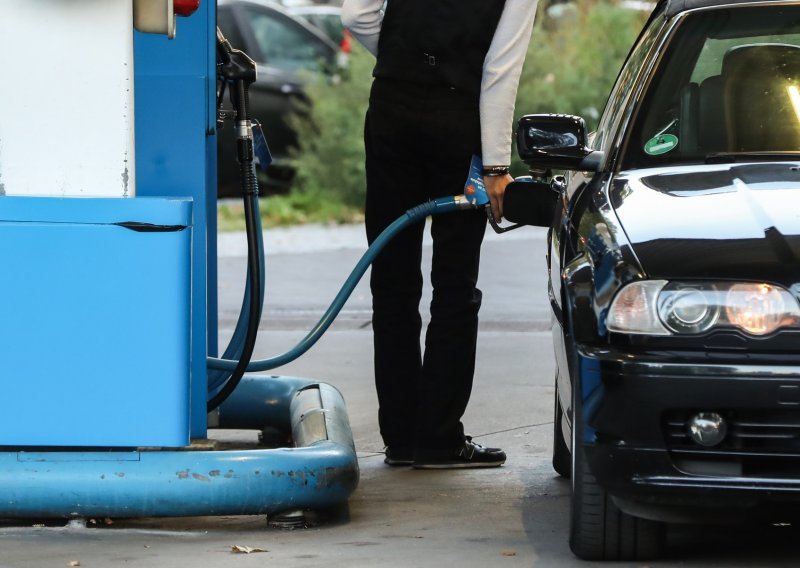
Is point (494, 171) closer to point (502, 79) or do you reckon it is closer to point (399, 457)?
point (502, 79)

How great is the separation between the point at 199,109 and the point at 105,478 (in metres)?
1.16

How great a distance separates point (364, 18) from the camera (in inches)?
202

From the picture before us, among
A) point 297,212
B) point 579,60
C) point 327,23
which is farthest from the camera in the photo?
point 327,23

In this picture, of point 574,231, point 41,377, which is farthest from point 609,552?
point 41,377

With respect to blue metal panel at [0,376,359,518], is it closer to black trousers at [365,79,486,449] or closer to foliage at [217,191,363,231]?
black trousers at [365,79,486,449]

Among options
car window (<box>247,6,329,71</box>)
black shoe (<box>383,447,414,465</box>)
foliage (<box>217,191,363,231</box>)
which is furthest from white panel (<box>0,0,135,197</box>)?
→ car window (<box>247,6,329,71</box>)

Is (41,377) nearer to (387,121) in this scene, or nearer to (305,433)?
(305,433)

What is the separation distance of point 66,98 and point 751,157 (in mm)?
1831

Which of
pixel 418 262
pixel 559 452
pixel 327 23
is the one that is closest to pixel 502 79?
pixel 418 262

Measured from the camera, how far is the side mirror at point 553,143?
437 centimetres

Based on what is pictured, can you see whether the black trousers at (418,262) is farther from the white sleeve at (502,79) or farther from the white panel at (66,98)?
the white panel at (66,98)

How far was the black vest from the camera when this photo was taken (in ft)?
16.4

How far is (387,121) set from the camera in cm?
511

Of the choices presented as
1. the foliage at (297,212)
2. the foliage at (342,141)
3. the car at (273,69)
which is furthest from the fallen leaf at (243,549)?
the car at (273,69)
